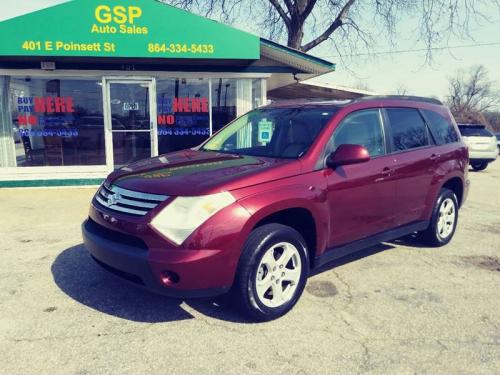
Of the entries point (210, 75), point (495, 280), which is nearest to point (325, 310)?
point (495, 280)

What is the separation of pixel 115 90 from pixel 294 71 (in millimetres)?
4281

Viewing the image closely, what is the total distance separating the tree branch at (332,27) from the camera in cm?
2189

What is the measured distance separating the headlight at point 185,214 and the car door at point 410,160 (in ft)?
7.07

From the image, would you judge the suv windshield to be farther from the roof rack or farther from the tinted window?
the tinted window

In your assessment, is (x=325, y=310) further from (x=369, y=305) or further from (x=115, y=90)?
(x=115, y=90)

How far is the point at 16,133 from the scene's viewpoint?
31.6 feet

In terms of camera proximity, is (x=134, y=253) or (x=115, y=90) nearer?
(x=134, y=253)

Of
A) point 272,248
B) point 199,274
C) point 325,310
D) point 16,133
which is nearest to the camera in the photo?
point 199,274

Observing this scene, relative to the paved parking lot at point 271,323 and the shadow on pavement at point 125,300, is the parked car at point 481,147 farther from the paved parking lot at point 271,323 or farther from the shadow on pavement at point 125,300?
the shadow on pavement at point 125,300

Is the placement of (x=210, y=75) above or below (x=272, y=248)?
above

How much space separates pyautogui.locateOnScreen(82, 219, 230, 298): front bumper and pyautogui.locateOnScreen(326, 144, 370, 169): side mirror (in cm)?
137

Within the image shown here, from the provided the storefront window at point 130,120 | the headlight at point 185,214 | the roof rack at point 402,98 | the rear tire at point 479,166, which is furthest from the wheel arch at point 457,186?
the rear tire at point 479,166

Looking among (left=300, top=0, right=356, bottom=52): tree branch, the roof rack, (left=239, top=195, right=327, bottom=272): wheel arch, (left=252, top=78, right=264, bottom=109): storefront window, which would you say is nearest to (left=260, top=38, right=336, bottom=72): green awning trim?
(left=252, top=78, right=264, bottom=109): storefront window

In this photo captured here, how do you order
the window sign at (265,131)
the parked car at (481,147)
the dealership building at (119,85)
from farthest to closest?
1. the parked car at (481,147)
2. the dealership building at (119,85)
3. the window sign at (265,131)
